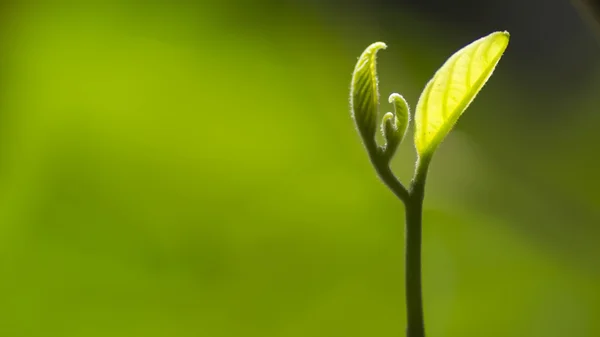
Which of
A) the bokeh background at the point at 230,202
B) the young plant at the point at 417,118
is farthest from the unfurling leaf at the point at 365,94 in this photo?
the bokeh background at the point at 230,202

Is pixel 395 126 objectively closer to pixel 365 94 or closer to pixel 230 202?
pixel 365 94

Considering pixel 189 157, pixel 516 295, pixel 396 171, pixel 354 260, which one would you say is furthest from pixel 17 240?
pixel 516 295

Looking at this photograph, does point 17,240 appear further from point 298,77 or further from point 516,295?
point 516,295

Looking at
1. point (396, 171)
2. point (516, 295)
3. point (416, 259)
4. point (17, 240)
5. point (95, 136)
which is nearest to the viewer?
point (416, 259)

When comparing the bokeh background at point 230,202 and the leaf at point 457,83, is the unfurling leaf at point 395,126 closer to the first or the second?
the leaf at point 457,83

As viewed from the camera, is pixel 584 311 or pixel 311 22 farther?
pixel 311 22

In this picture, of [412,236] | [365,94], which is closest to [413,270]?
[412,236]

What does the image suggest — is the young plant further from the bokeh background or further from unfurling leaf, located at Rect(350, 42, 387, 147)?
the bokeh background

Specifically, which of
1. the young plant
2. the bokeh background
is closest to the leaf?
the young plant
